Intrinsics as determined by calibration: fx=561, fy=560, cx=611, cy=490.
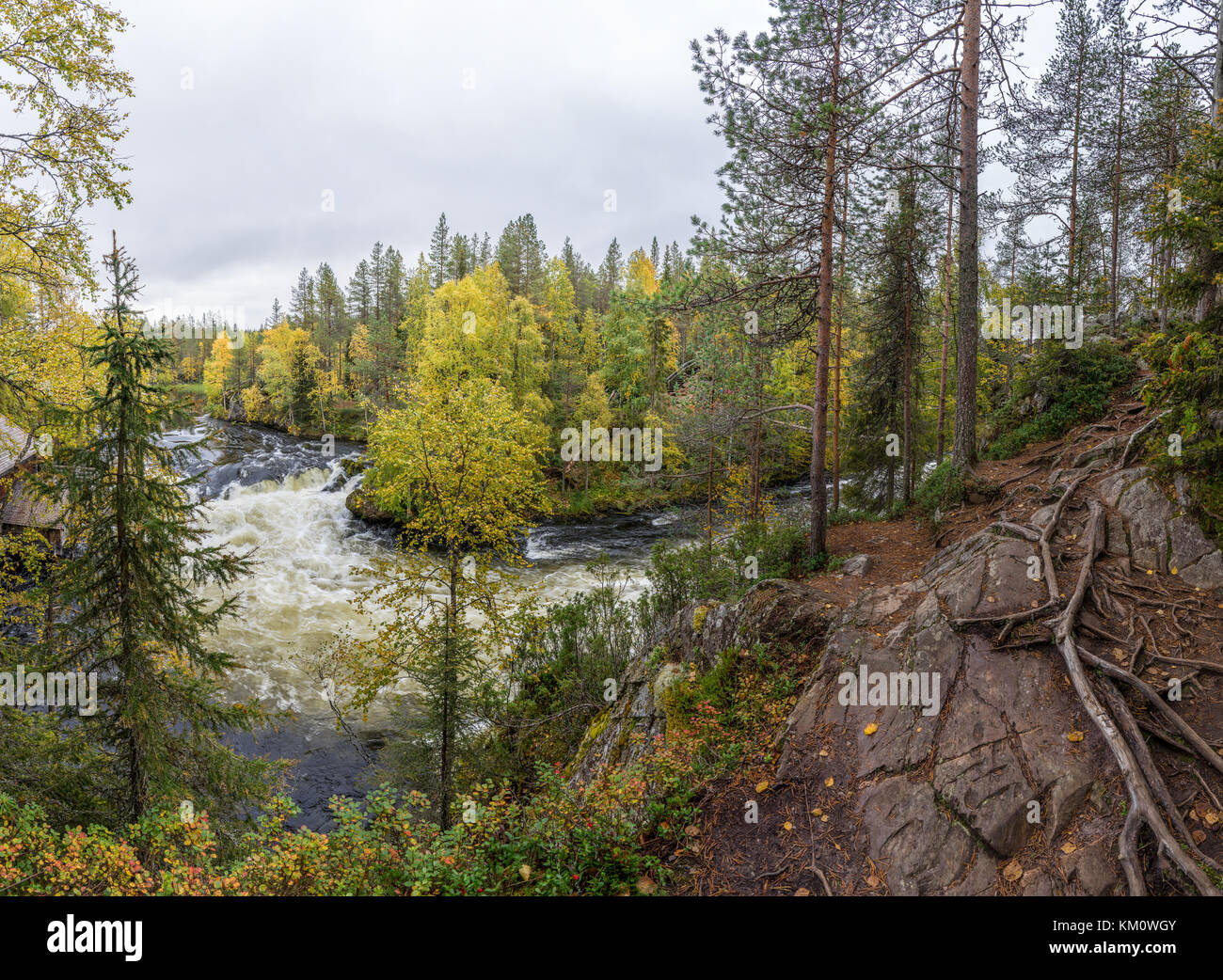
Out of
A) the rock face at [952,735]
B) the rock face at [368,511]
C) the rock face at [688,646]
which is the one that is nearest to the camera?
the rock face at [952,735]

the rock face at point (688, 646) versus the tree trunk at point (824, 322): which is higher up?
the tree trunk at point (824, 322)

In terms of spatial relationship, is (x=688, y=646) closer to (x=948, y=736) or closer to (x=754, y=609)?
(x=754, y=609)

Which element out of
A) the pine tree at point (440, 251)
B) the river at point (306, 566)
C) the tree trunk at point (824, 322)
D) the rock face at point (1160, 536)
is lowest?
the river at point (306, 566)

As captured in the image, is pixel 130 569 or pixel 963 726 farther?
pixel 130 569

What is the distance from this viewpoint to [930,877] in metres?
4.67

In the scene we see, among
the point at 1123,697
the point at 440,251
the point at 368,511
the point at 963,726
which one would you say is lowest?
the point at 963,726

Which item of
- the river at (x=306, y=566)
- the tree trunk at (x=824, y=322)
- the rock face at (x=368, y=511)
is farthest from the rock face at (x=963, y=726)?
the rock face at (x=368, y=511)

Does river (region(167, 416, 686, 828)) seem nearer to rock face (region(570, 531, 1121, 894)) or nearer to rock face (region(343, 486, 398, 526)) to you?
rock face (region(343, 486, 398, 526))

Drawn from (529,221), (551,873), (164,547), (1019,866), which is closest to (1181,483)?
(1019,866)

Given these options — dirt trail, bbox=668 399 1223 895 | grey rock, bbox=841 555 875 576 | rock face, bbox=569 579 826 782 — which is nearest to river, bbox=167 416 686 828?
rock face, bbox=569 579 826 782

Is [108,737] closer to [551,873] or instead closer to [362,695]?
[362,695]

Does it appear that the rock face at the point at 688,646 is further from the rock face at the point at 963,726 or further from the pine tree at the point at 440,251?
the pine tree at the point at 440,251

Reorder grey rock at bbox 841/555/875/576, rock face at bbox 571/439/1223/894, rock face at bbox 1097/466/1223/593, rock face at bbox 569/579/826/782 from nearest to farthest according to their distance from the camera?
rock face at bbox 571/439/1223/894 < rock face at bbox 1097/466/1223/593 < rock face at bbox 569/579/826/782 < grey rock at bbox 841/555/875/576

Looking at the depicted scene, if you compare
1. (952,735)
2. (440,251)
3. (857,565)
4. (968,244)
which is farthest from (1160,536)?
(440,251)
